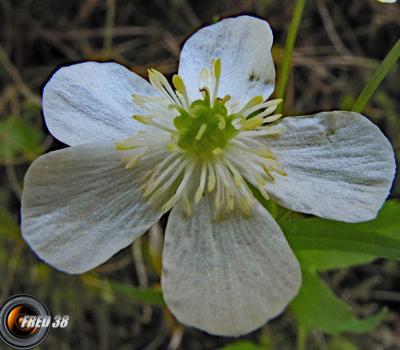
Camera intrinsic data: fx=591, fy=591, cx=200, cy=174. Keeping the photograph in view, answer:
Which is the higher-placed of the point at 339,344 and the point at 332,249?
the point at 332,249

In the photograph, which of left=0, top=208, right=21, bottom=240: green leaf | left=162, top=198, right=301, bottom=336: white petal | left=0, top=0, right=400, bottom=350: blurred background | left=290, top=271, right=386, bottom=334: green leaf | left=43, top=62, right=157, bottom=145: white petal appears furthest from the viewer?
left=0, top=0, right=400, bottom=350: blurred background

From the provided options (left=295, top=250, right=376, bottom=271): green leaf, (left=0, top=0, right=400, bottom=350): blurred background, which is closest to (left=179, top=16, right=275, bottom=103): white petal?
(left=295, top=250, right=376, bottom=271): green leaf

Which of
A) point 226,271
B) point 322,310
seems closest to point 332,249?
point 226,271

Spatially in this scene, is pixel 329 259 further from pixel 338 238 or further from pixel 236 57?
pixel 236 57

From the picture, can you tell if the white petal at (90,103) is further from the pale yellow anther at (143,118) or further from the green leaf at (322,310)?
the green leaf at (322,310)

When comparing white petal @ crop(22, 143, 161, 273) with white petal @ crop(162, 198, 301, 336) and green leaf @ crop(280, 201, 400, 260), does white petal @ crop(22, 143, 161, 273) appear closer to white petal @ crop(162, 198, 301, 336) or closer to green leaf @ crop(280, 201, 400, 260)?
white petal @ crop(162, 198, 301, 336)

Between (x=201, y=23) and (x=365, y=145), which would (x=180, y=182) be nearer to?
(x=365, y=145)
